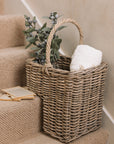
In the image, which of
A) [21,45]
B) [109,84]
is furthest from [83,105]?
[21,45]

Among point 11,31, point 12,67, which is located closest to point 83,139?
point 12,67

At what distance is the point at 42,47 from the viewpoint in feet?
5.26

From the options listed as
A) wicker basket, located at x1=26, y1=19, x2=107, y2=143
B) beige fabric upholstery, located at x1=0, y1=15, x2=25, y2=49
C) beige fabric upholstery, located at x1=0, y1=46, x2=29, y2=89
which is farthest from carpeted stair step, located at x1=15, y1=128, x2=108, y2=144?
beige fabric upholstery, located at x1=0, y1=15, x2=25, y2=49

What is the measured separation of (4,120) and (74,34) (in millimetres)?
757

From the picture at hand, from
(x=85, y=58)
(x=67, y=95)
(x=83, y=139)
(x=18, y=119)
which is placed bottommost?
(x=83, y=139)

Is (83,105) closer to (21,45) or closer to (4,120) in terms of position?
(4,120)

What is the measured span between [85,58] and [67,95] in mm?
249

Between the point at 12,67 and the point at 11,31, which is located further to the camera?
the point at 11,31

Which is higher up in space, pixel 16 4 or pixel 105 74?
pixel 16 4

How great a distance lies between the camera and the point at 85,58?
1.51 m

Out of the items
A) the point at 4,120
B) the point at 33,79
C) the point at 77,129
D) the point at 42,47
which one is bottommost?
the point at 77,129

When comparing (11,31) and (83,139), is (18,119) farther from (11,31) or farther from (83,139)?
(11,31)

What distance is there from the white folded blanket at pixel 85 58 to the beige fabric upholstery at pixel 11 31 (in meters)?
0.49

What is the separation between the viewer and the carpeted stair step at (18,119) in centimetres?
141
